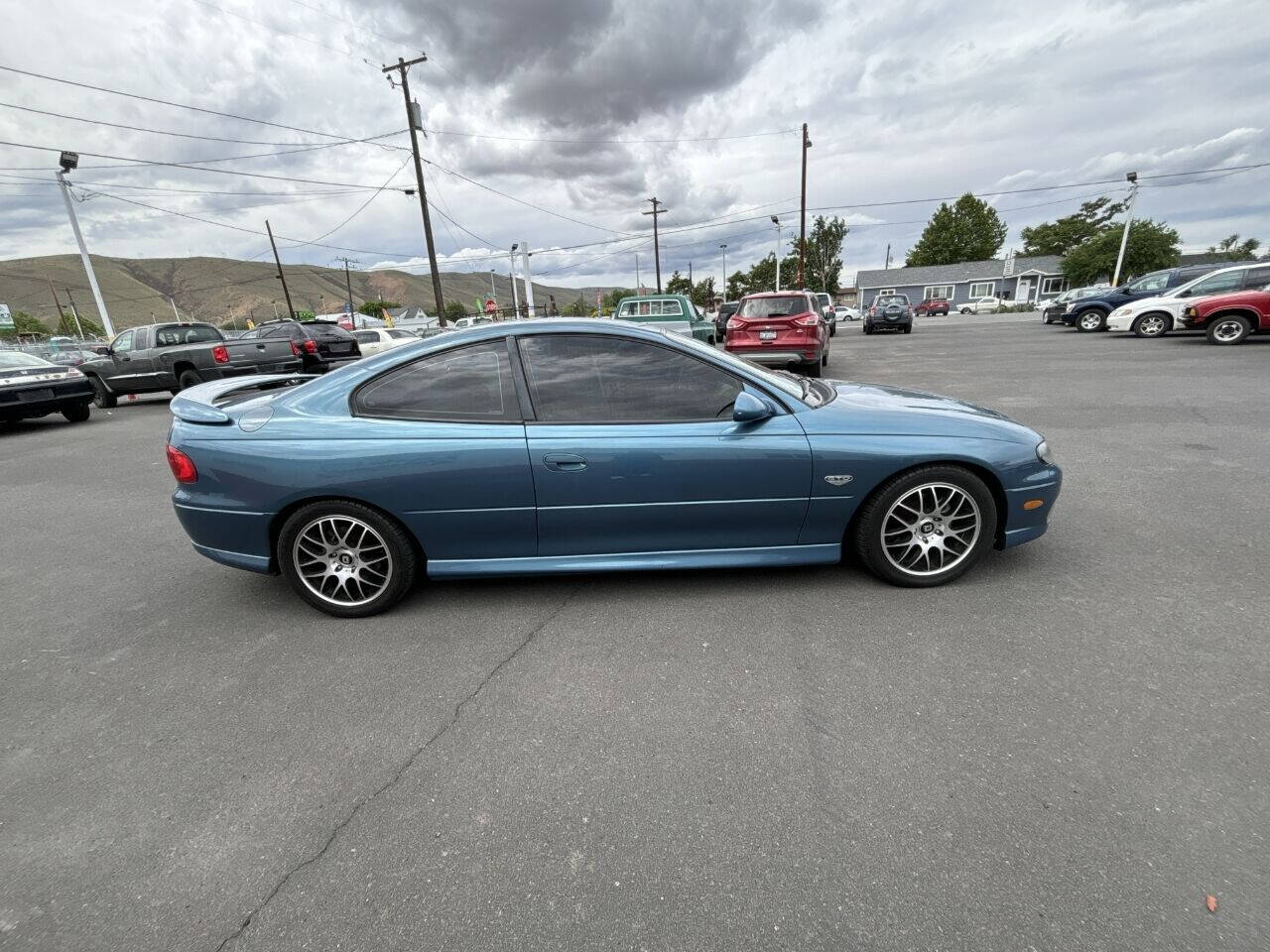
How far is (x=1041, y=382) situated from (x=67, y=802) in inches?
444

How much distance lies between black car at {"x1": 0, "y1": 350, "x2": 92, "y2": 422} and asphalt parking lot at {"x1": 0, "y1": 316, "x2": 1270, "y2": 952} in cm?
792

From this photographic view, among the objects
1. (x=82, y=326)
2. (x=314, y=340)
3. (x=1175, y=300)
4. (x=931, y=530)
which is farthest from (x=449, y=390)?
(x=82, y=326)

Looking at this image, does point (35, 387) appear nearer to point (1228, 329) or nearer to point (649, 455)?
point (649, 455)

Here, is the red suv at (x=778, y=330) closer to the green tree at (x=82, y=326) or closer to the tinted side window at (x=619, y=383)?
the tinted side window at (x=619, y=383)

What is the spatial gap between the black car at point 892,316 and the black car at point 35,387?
24.5 meters

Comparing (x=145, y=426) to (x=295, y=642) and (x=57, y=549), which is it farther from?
(x=295, y=642)

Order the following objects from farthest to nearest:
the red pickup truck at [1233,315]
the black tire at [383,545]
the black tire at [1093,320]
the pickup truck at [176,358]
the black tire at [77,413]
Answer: the black tire at [1093,320], the red pickup truck at [1233,315], the pickup truck at [176,358], the black tire at [77,413], the black tire at [383,545]

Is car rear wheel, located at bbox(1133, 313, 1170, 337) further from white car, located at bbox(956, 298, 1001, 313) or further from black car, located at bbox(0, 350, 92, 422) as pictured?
white car, located at bbox(956, 298, 1001, 313)

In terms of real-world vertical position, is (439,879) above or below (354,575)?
below

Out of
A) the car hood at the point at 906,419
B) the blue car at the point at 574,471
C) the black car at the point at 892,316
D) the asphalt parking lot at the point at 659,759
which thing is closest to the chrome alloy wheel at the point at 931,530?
the blue car at the point at 574,471

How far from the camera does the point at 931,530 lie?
9.71 feet

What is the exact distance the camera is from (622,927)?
1451 millimetres

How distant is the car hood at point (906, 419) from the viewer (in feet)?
9.40

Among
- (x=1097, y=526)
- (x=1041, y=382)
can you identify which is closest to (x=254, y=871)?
(x=1097, y=526)
